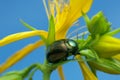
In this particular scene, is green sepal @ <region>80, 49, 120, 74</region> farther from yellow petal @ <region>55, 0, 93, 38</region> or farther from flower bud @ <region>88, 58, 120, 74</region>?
yellow petal @ <region>55, 0, 93, 38</region>

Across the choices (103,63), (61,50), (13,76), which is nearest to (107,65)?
(103,63)

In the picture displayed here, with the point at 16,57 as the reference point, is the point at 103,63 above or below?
below

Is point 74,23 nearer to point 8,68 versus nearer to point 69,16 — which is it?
point 69,16

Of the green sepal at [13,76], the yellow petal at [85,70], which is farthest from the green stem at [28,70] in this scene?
the yellow petal at [85,70]

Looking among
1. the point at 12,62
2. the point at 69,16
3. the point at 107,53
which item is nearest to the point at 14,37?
the point at 12,62

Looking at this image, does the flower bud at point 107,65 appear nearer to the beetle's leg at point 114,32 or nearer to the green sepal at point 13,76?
the beetle's leg at point 114,32

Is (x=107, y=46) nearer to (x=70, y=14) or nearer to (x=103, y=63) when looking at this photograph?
(x=103, y=63)
